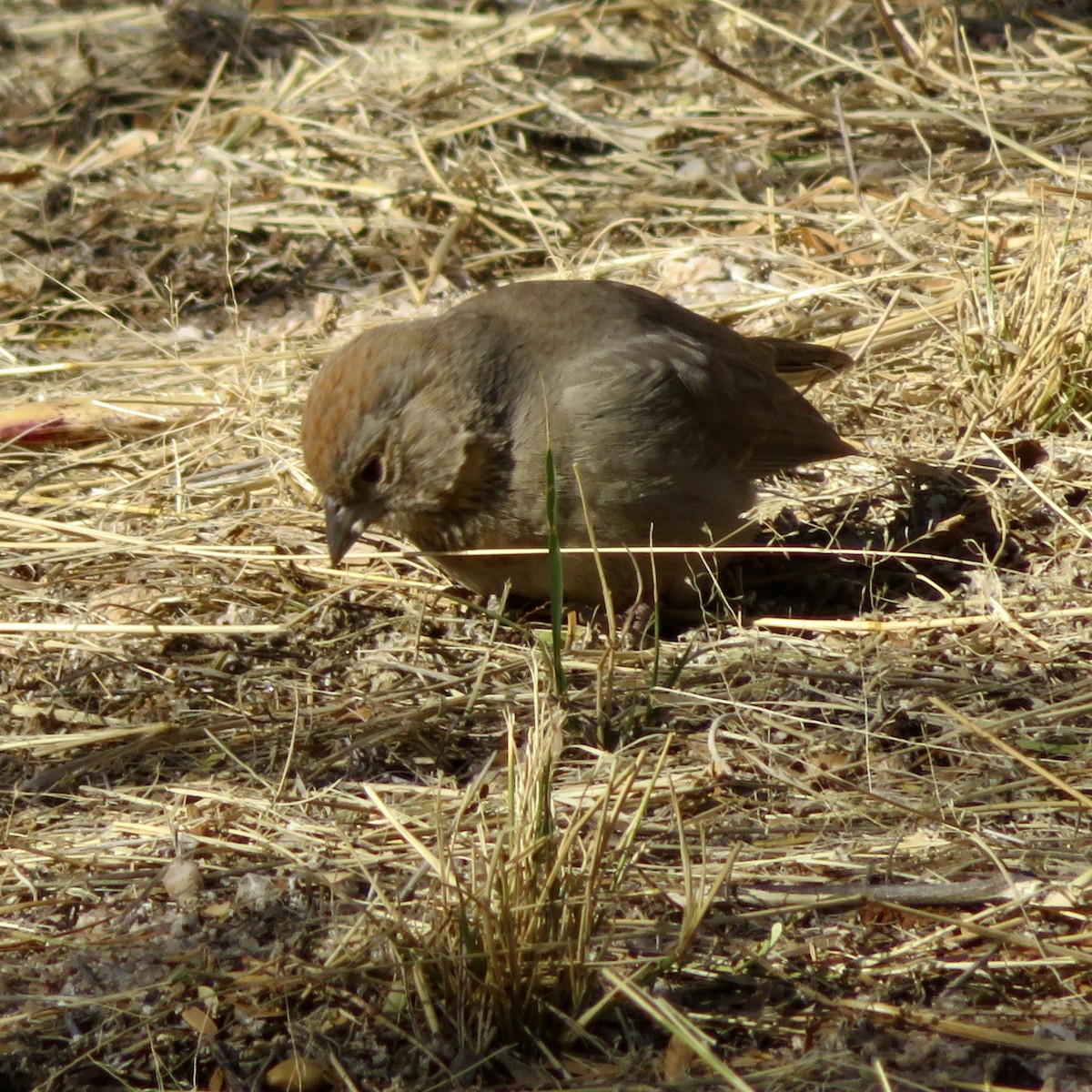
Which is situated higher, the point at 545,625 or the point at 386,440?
the point at 386,440

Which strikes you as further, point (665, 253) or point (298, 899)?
point (665, 253)

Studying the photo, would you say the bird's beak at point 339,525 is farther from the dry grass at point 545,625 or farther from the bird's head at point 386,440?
the dry grass at point 545,625

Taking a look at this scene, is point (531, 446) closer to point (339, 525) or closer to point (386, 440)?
point (386, 440)

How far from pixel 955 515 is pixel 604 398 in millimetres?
1249

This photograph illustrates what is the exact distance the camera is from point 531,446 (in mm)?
4086

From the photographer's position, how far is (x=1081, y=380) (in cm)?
479

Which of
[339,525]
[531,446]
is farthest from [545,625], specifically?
[339,525]

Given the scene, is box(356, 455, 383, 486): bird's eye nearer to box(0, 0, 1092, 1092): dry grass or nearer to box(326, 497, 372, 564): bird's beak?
box(326, 497, 372, 564): bird's beak

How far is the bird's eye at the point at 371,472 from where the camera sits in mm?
4039

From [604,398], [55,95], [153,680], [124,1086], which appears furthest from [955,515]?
[55,95]

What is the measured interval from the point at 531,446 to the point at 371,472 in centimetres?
45

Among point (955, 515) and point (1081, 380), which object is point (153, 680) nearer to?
point (955, 515)

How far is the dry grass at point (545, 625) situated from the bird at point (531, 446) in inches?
8.2

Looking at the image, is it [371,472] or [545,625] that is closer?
[371,472]
